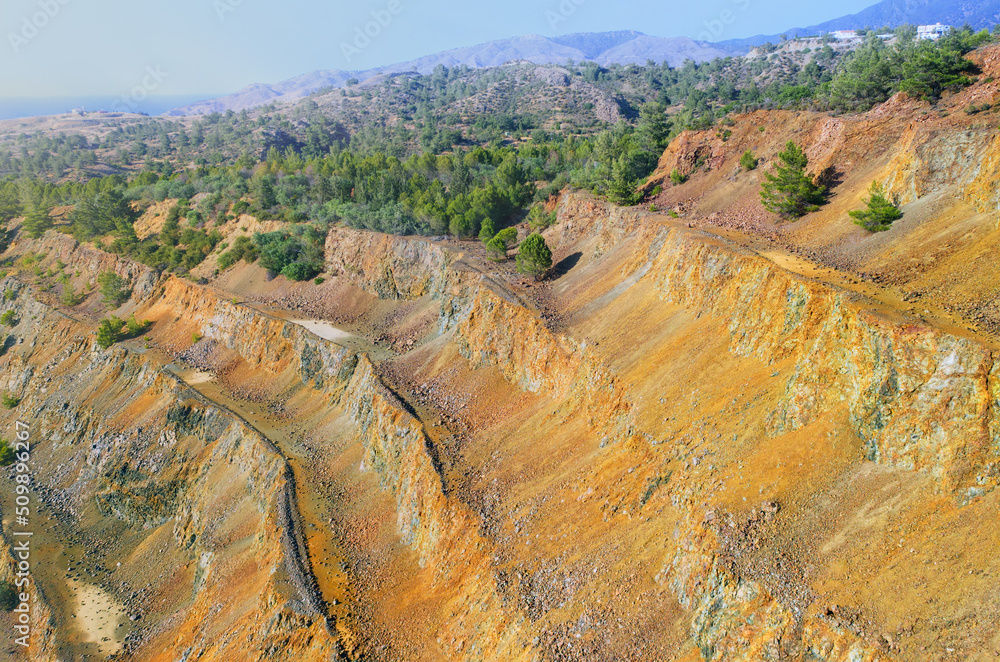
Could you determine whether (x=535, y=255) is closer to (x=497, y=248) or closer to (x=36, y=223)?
(x=497, y=248)

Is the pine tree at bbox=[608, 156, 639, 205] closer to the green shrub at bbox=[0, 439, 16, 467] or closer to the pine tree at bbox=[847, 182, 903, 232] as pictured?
the pine tree at bbox=[847, 182, 903, 232]

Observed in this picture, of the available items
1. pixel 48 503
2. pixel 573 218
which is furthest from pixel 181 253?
pixel 573 218

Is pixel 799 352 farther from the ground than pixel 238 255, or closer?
farther from the ground

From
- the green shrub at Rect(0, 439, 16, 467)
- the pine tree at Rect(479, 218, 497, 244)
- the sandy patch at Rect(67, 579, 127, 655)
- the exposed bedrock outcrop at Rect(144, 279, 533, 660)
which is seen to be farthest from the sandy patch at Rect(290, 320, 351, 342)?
the green shrub at Rect(0, 439, 16, 467)

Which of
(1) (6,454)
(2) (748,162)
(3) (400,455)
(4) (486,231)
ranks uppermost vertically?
(2) (748,162)

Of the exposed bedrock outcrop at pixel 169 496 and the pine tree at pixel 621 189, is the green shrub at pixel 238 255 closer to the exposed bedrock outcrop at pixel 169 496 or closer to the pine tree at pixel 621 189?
the exposed bedrock outcrop at pixel 169 496

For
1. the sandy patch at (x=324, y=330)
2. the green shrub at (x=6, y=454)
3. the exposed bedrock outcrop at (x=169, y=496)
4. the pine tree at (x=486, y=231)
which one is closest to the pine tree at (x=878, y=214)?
the exposed bedrock outcrop at (x=169, y=496)

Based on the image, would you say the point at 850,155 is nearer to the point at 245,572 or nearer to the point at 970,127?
the point at 970,127

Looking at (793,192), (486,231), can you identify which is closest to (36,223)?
(486,231)

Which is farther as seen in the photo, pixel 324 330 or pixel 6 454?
pixel 6 454
